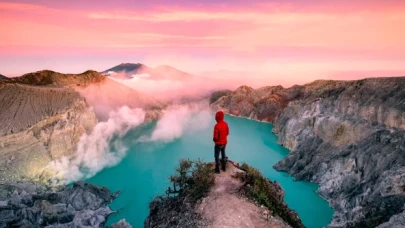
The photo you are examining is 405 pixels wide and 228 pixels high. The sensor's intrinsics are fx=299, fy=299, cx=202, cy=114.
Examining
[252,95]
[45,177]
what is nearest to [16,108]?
[45,177]

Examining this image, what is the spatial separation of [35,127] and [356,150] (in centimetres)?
5336

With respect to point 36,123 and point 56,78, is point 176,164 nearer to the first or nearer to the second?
point 36,123

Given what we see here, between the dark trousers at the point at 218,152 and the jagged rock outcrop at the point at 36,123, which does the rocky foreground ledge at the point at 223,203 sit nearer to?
the dark trousers at the point at 218,152

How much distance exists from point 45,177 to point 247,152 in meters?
44.6

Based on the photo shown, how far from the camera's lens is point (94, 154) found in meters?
66.2

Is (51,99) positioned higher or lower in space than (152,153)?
higher

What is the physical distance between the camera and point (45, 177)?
1917 inches

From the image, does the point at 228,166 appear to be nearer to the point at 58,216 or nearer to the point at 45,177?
the point at 58,216

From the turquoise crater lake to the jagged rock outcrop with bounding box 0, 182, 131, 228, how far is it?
7.90 feet

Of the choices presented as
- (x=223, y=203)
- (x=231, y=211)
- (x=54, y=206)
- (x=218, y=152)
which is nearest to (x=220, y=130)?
(x=218, y=152)

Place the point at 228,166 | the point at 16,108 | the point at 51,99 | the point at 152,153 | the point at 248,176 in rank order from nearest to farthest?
the point at 248,176, the point at 228,166, the point at 16,108, the point at 51,99, the point at 152,153

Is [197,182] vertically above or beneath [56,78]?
beneath

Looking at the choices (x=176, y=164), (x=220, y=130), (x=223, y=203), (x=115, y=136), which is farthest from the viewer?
(x=115, y=136)

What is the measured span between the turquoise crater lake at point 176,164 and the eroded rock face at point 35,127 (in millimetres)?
10031
